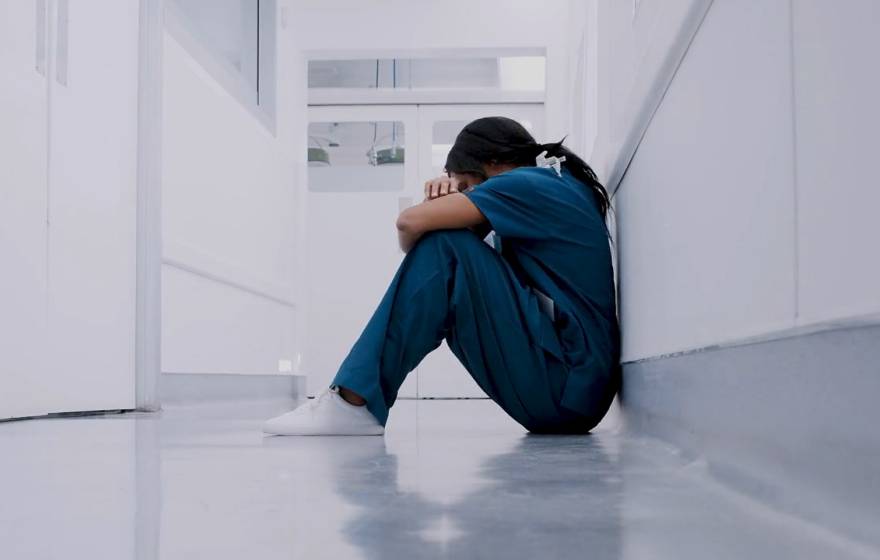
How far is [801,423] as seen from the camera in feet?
2.70

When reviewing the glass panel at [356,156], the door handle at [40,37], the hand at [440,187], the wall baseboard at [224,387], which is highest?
the glass panel at [356,156]

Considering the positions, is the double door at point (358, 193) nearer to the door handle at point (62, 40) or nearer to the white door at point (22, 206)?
the door handle at point (62, 40)

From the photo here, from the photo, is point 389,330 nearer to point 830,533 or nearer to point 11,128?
point 830,533

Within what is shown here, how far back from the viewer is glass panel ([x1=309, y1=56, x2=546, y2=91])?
654cm

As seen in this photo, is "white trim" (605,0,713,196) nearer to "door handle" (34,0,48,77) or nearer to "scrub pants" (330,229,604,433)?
"scrub pants" (330,229,604,433)

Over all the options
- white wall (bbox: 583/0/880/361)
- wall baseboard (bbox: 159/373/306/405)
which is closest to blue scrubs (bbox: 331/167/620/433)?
white wall (bbox: 583/0/880/361)

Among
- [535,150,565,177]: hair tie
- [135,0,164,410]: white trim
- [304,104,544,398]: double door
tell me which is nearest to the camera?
[535,150,565,177]: hair tie

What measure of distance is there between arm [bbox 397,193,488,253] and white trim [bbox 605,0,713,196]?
1.24 feet

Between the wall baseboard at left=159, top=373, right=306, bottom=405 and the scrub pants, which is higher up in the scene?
the scrub pants

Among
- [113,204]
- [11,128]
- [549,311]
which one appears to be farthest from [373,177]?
[549,311]

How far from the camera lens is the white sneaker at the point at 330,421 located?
186 cm

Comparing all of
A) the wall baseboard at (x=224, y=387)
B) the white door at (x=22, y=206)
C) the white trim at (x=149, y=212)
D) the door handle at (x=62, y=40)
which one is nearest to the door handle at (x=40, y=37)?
the white door at (x=22, y=206)

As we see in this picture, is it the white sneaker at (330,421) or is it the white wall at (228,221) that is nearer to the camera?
the white sneaker at (330,421)

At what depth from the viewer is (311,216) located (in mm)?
6648
